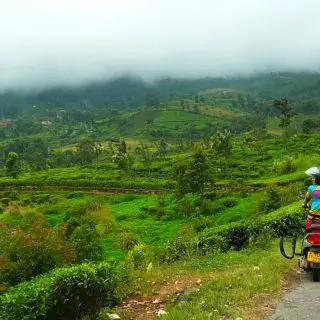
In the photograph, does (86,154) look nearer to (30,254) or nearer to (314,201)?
(30,254)

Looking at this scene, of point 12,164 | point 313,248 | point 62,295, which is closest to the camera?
point 62,295

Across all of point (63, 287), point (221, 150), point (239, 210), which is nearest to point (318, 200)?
point (63, 287)

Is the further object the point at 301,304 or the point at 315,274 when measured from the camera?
the point at 315,274

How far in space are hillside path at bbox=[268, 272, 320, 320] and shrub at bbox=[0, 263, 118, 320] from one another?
13.0 feet

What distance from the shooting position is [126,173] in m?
99.1

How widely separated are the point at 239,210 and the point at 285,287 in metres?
46.3

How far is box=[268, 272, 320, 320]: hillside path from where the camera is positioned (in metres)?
10.8

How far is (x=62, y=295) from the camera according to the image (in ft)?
35.0

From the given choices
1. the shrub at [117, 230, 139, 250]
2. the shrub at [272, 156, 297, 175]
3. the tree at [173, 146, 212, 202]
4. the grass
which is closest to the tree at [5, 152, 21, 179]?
the tree at [173, 146, 212, 202]

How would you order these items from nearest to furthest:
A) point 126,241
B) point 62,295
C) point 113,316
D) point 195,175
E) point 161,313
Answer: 1. point 62,295
2. point 161,313
3. point 113,316
4. point 126,241
5. point 195,175

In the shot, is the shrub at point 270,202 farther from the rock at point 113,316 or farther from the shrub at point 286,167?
the rock at point 113,316

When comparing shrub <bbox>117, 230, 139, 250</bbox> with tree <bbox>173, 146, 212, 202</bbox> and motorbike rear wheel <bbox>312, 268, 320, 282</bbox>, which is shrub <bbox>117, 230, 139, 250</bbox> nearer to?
tree <bbox>173, 146, 212, 202</bbox>

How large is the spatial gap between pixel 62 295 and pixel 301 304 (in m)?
5.67

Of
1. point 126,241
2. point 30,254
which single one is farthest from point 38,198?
point 30,254
